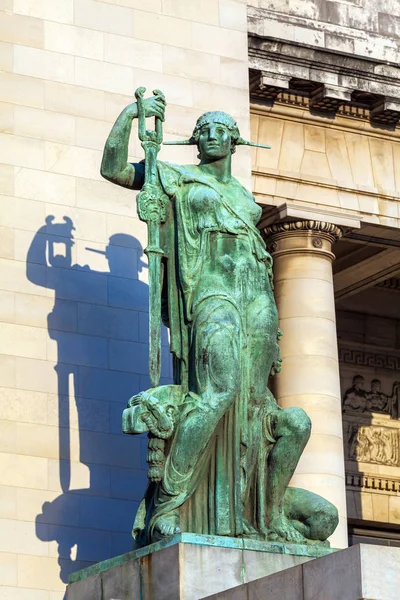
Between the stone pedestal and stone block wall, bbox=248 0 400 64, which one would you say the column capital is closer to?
stone block wall, bbox=248 0 400 64

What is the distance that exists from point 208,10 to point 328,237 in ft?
11.3

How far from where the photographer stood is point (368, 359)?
28266 millimetres

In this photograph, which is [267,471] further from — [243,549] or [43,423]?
[43,423]

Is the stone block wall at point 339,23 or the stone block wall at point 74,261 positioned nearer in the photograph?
the stone block wall at point 74,261

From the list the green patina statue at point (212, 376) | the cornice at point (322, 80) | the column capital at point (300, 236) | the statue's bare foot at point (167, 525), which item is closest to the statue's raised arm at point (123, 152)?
the green patina statue at point (212, 376)

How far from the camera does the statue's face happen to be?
15.8 meters

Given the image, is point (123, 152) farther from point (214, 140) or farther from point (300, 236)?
point (300, 236)

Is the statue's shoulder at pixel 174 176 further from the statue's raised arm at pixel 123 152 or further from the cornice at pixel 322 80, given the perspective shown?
the cornice at pixel 322 80

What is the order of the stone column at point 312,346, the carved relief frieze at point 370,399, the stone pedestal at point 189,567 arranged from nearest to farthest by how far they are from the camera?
the stone pedestal at point 189,567
the stone column at point 312,346
the carved relief frieze at point 370,399

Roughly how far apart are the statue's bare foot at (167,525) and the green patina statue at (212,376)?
0.03 ft

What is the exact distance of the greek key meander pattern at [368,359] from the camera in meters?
28.0

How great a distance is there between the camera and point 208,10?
68.9 ft

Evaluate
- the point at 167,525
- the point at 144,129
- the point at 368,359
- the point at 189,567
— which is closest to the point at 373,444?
the point at 368,359

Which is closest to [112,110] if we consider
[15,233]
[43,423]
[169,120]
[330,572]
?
[169,120]
